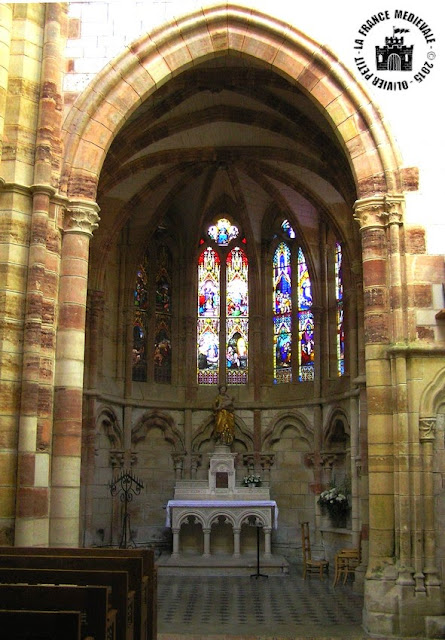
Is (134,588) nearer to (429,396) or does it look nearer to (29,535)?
(29,535)

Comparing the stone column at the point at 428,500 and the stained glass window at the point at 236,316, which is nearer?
the stone column at the point at 428,500

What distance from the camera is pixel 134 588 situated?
6547 millimetres

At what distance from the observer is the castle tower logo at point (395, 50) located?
12.1 meters

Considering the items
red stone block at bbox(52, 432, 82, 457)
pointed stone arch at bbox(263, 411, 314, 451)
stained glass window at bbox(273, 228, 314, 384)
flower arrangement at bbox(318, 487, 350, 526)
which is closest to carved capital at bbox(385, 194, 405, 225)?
red stone block at bbox(52, 432, 82, 457)

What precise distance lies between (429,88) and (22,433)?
7.66 m

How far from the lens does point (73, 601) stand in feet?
16.5

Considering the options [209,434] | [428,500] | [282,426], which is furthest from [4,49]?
[282,426]

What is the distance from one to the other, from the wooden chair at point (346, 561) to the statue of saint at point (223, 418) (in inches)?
206

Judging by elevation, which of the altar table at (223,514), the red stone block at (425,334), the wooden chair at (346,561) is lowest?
the wooden chair at (346,561)

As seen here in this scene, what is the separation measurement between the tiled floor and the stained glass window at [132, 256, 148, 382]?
6335mm

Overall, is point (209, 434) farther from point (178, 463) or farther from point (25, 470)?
point (25, 470)

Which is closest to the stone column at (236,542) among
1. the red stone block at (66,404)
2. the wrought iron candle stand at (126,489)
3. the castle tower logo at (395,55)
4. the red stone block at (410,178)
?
the wrought iron candle stand at (126,489)

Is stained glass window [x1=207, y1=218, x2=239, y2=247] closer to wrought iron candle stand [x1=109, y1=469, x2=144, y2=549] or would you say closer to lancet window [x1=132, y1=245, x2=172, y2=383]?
lancet window [x1=132, y1=245, x2=172, y2=383]

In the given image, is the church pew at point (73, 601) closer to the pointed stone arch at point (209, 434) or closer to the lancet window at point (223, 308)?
the pointed stone arch at point (209, 434)
